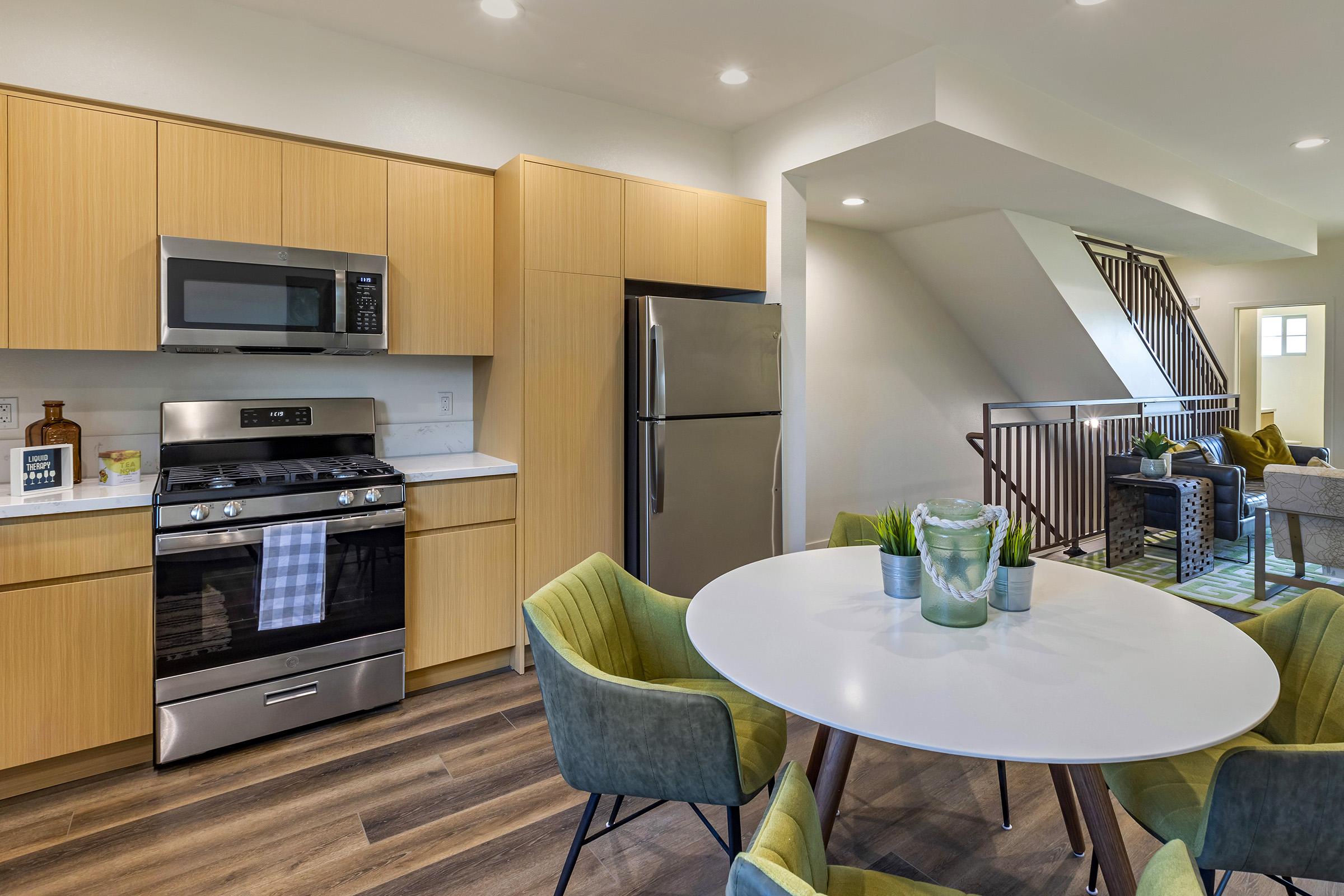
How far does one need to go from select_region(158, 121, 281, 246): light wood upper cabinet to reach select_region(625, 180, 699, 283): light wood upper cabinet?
143 cm

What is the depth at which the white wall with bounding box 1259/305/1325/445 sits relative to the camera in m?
8.43

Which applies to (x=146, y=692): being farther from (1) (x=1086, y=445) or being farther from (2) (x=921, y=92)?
(1) (x=1086, y=445)

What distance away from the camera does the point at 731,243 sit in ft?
12.0

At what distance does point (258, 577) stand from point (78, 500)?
55 cm

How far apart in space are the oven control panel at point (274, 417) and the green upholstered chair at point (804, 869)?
8.70 ft

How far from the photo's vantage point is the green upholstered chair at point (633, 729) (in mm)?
1373

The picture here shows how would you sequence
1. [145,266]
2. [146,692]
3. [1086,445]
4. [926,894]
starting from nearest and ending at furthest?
1. [926,894]
2. [146,692]
3. [145,266]
4. [1086,445]

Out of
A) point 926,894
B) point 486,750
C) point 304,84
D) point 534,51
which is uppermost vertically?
point 534,51

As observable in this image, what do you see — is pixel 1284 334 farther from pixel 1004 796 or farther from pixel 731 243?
pixel 1004 796

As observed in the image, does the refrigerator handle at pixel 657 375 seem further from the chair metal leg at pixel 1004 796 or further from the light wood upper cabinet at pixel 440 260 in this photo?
the chair metal leg at pixel 1004 796

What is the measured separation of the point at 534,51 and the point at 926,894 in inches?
127

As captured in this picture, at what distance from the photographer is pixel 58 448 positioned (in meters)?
2.39

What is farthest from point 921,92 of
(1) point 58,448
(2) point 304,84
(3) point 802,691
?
(1) point 58,448

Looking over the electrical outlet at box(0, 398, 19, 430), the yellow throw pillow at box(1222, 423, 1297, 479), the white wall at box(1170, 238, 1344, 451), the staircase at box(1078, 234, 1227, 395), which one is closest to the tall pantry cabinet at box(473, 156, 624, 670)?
the electrical outlet at box(0, 398, 19, 430)
